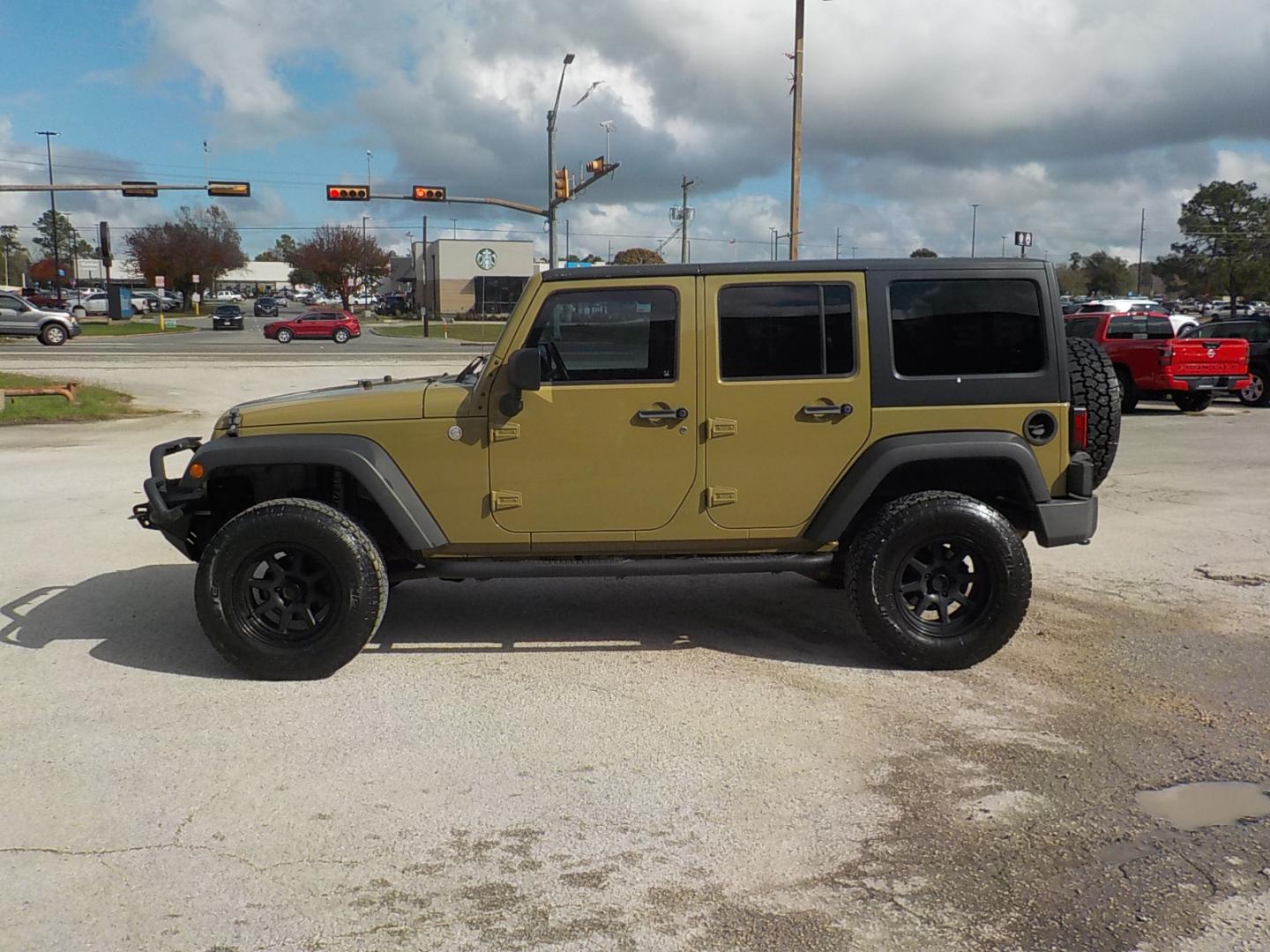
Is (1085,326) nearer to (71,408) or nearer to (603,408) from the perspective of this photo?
(603,408)

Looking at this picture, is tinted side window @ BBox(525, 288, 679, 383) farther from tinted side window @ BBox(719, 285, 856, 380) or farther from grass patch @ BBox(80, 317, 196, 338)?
grass patch @ BBox(80, 317, 196, 338)

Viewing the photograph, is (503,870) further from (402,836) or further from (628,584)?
(628,584)

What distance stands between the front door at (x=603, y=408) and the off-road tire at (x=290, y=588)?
0.71 metres

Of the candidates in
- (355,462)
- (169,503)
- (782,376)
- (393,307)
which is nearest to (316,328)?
(169,503)

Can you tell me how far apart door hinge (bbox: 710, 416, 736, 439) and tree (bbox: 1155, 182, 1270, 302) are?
8365cm

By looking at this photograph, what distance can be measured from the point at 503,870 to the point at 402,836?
1.40ft

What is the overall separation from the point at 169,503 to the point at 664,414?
8.02ft

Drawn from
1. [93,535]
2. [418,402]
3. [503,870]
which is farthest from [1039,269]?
[93,535]

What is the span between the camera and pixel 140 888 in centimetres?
328

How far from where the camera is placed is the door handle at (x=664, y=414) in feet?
16.4

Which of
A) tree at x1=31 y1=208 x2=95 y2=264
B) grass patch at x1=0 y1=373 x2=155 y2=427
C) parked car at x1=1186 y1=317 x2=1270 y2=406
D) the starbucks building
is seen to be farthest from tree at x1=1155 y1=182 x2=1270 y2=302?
tree at x1=31 y1=208 x2=95 y2=264

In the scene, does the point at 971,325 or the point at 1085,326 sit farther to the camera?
the point at 1085,326

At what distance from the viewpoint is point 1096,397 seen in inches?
207

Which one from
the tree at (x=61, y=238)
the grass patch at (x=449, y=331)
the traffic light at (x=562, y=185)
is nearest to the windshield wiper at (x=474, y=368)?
the traffic light at (x=562, y=185)
